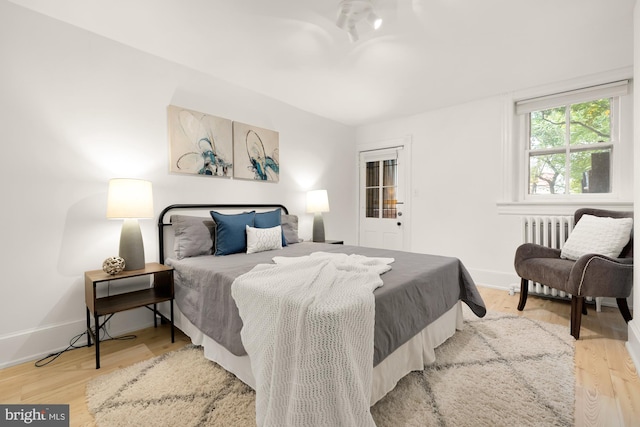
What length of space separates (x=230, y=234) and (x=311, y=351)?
1758mm

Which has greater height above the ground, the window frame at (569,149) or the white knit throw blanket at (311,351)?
the window frame at (569,149)

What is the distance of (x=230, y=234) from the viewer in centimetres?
266

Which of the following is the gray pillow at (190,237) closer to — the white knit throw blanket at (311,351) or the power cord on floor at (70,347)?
the power cord on floor at (70,347)

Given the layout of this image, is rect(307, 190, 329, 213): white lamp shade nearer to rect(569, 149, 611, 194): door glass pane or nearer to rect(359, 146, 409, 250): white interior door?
rect(359, 146, 409, 250): white interior door

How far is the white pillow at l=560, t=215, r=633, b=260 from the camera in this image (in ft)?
8.04

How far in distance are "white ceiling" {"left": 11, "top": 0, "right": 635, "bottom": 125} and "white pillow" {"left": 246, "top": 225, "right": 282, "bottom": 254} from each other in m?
1.62

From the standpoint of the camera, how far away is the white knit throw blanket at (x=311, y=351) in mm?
1107

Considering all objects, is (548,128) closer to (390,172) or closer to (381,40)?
(390,172)

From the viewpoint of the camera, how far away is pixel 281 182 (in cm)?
376

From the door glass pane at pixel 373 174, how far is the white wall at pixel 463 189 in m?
0.61

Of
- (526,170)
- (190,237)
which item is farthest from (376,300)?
(526,170)

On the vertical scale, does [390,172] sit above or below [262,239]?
above

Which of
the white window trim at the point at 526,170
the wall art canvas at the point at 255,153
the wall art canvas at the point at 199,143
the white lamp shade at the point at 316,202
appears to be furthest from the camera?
the white lamp shade at the point at 316,202

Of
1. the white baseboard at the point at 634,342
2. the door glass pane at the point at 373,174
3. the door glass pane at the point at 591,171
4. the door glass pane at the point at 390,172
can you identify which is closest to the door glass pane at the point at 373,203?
the door glass pane at the point at 373,174
